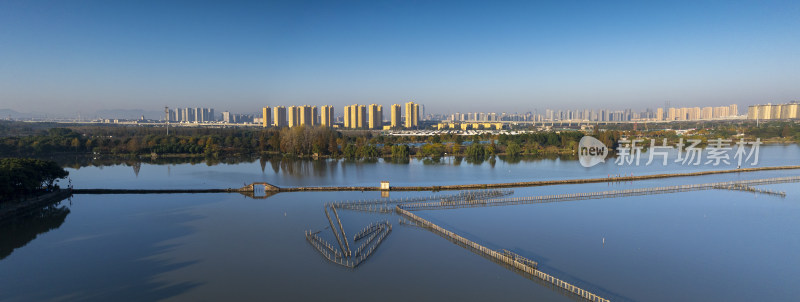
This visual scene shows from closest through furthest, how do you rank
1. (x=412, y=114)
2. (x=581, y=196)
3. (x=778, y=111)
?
(x=581, y=196), (x=778, y=111), (x=412, y=114)

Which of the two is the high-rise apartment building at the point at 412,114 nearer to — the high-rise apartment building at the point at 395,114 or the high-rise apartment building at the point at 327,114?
the high-rise apartment building at the point at 395,114

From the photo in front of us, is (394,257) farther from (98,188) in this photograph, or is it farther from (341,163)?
(341,163)

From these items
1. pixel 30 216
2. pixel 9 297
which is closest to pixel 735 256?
pixel 9 297

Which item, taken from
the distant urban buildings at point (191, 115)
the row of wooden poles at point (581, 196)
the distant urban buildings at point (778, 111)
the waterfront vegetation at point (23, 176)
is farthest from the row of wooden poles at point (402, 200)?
the distant urban buildings at point (191, 115)

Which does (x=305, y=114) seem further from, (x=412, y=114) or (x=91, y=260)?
(x=91, y=260)

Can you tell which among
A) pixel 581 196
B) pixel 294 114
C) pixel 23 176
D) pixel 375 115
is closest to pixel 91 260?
pixel 23 176

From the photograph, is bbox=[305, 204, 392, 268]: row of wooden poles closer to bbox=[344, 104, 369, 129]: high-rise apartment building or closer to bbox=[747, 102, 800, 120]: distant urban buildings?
bbox=[344, 104, 369, 129]: high-rise apartment building

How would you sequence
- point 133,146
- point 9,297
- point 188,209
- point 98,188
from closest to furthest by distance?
1. point 9,297
2. point 188,209
3. point 98,188
4. point 133,146

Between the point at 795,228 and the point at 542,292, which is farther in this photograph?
the point at 795,228
